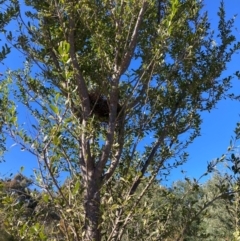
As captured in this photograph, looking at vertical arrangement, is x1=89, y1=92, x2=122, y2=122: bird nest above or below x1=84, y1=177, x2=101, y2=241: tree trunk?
above

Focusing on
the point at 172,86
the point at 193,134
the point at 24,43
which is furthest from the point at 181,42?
the point at 24,43

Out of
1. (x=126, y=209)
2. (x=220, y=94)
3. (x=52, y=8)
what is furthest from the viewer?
(x=220, y=94)

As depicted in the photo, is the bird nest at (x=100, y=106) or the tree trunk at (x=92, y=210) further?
the bird nest at (x=100, y=106)

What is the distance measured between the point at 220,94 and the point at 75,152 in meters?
2.11

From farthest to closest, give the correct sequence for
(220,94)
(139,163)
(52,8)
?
(220,94)
(139,163)
(52,8)

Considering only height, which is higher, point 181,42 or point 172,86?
point 181,42

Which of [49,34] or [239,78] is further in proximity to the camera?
[239,78]

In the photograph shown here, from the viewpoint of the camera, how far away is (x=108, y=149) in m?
3.71

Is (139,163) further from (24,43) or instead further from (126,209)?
(24,43)

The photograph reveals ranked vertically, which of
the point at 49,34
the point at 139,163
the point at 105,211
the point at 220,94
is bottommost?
the point at 105,211

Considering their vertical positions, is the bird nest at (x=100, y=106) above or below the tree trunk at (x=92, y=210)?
above

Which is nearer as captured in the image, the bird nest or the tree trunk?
the tree trunk

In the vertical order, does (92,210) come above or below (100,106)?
below

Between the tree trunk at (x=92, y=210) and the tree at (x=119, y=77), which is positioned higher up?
the tree at (x=119, y=77)
